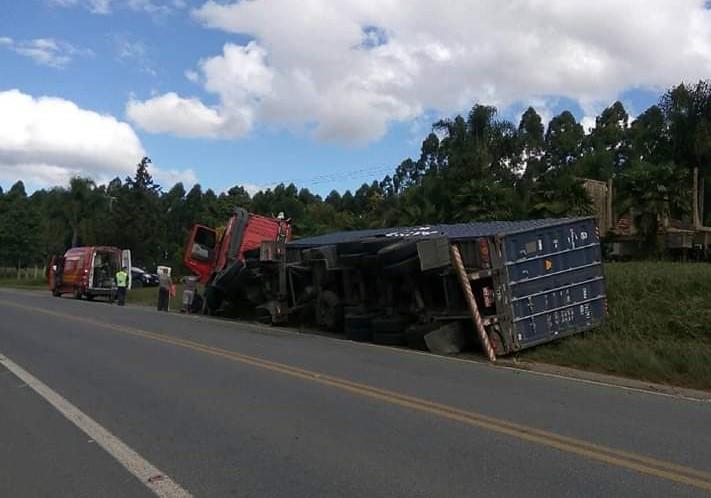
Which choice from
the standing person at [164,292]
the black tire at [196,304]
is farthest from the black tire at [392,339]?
the standing person at [164,292]

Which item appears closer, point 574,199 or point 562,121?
point 574,199

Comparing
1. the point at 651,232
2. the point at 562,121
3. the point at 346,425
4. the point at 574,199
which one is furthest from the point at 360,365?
the point at 562,121

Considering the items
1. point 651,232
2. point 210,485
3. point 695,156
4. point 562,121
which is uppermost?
point 562,121

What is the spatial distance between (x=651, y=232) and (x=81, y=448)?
22.1 meters

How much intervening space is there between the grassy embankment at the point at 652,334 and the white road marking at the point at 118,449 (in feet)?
25.3

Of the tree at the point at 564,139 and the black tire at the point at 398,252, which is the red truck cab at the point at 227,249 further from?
the tree at the point at 564,139

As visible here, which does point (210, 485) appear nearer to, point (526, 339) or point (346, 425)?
point (346, 425)

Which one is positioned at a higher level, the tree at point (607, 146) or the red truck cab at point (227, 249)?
the tree at point (607, 146)

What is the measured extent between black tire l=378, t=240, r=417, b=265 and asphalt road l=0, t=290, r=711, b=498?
9.60 ft

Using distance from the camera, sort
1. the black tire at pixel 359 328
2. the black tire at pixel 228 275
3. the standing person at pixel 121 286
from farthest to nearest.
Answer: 1. the standing person at pixel 121 286
2. the black tire at pixel 228 275
3. the black tire at pixel 359 328

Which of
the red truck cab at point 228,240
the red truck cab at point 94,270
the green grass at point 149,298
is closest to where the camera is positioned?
the red truck cab at point 228,240

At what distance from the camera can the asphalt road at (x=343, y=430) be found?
5.34 m

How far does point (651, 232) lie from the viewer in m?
24.7

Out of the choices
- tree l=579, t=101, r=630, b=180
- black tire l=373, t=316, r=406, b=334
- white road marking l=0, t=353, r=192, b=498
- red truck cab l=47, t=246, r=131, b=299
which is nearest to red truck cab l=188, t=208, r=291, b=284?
black tire l=373, t=316, r=406, b=334
